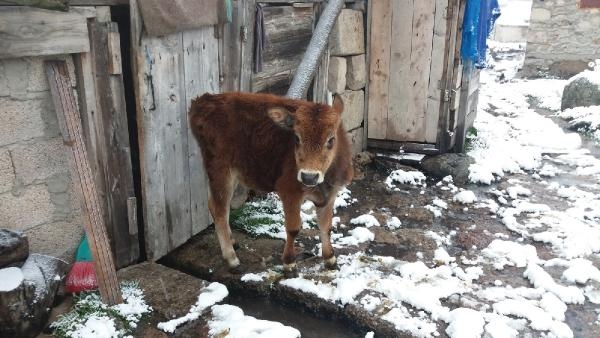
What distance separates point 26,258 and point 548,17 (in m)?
15.7

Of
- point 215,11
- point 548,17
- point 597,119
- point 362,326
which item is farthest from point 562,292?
point 548,17

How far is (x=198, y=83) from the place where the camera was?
16.4 ft

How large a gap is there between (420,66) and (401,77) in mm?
354

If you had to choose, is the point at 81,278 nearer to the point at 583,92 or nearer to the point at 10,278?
the point at 10,278

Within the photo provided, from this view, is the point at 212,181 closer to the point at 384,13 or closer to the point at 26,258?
the point at 26,258

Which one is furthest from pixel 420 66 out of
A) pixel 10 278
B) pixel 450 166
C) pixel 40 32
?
pixel 10 278

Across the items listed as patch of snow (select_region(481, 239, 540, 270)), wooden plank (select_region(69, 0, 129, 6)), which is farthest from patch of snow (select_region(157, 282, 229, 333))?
patch of snow (select_region(481, 239, 540, 270))

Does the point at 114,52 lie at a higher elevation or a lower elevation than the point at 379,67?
higher

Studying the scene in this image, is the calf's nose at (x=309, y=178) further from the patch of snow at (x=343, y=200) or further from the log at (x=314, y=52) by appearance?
the patch of snow at (x=343, y=200)

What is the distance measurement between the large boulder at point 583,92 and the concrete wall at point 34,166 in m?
10.9

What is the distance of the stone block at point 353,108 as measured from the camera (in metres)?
7.75

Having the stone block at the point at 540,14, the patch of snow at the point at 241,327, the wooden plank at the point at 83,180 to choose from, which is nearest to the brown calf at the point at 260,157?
the patch of snow at the point at 241,327

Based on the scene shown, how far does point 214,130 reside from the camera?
4.52 m

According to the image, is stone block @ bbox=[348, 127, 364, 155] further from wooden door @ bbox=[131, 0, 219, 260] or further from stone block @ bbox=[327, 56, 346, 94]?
wooden door @ bbox=[131, 0, 219, 260]
